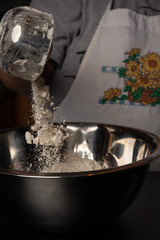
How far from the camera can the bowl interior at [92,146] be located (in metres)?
0.59

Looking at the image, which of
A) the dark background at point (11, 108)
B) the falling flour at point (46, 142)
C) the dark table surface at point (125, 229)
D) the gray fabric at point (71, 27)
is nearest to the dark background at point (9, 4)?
the dark background at point (11, 108)

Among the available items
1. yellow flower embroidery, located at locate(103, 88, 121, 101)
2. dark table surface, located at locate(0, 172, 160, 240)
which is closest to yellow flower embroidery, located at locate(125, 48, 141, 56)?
yellow flower embroidery, located at locate(103, 88, 121, 101)

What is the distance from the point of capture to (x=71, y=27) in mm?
952

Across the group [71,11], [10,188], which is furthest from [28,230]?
[71,11]

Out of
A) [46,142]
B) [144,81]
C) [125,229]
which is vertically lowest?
[125,229]

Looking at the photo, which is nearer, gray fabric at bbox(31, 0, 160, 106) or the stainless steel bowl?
the stainless steel bowl

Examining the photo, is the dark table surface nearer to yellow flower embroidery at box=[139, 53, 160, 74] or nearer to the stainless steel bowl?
the stainless steel bowl

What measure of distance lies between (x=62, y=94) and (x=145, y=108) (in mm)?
277

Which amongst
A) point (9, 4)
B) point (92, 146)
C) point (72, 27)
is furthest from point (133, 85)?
point (9, 4)

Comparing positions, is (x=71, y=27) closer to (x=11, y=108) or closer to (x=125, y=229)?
(x=125, y=229)

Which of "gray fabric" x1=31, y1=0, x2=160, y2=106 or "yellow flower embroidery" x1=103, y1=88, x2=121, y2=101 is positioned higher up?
"gray fabric" x1=31, y1=0, x2=160, y2=106

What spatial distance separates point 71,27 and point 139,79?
0.89 feet

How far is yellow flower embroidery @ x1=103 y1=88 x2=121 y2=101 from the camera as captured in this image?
99cm

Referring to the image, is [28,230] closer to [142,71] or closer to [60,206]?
[60,206]
